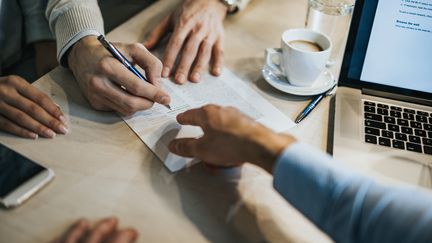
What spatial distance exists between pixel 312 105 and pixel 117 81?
1.28 ft

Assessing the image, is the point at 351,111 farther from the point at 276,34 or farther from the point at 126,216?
the point at 126,216

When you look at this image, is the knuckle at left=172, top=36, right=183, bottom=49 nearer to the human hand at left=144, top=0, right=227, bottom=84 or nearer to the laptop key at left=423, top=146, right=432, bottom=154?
the human hand at left=144, top=0, right=227, bottom=84

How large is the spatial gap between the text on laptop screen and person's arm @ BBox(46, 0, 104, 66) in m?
0.54

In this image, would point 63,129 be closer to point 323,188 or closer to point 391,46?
point 323,188

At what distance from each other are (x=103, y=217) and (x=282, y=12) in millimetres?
786

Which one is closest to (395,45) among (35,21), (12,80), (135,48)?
(135,48)

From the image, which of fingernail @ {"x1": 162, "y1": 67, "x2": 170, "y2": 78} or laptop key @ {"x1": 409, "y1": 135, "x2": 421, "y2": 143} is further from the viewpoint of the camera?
fingernail @ {"x1": 162, "y1": 67, "x2": 170, "y2": 78}

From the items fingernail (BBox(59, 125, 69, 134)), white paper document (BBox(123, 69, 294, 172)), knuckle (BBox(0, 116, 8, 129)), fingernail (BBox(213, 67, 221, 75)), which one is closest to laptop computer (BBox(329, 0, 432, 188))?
white paper document (BBox(123, 69, 294, 172))

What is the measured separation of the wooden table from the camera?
0.59 meters

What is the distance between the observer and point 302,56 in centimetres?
80

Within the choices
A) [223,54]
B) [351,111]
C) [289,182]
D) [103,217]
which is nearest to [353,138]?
[351,111]

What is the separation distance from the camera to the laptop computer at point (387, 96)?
720mm

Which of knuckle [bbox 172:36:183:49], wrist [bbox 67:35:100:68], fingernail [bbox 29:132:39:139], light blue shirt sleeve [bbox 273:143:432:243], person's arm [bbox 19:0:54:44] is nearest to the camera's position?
light blue shirt sleeve [bbox 273:143:432:243]

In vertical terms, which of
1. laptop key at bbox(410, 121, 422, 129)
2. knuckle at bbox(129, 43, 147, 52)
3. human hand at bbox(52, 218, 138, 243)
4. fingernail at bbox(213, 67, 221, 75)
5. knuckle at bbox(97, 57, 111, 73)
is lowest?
human hand at bbox(52, 218, 138, 243)
